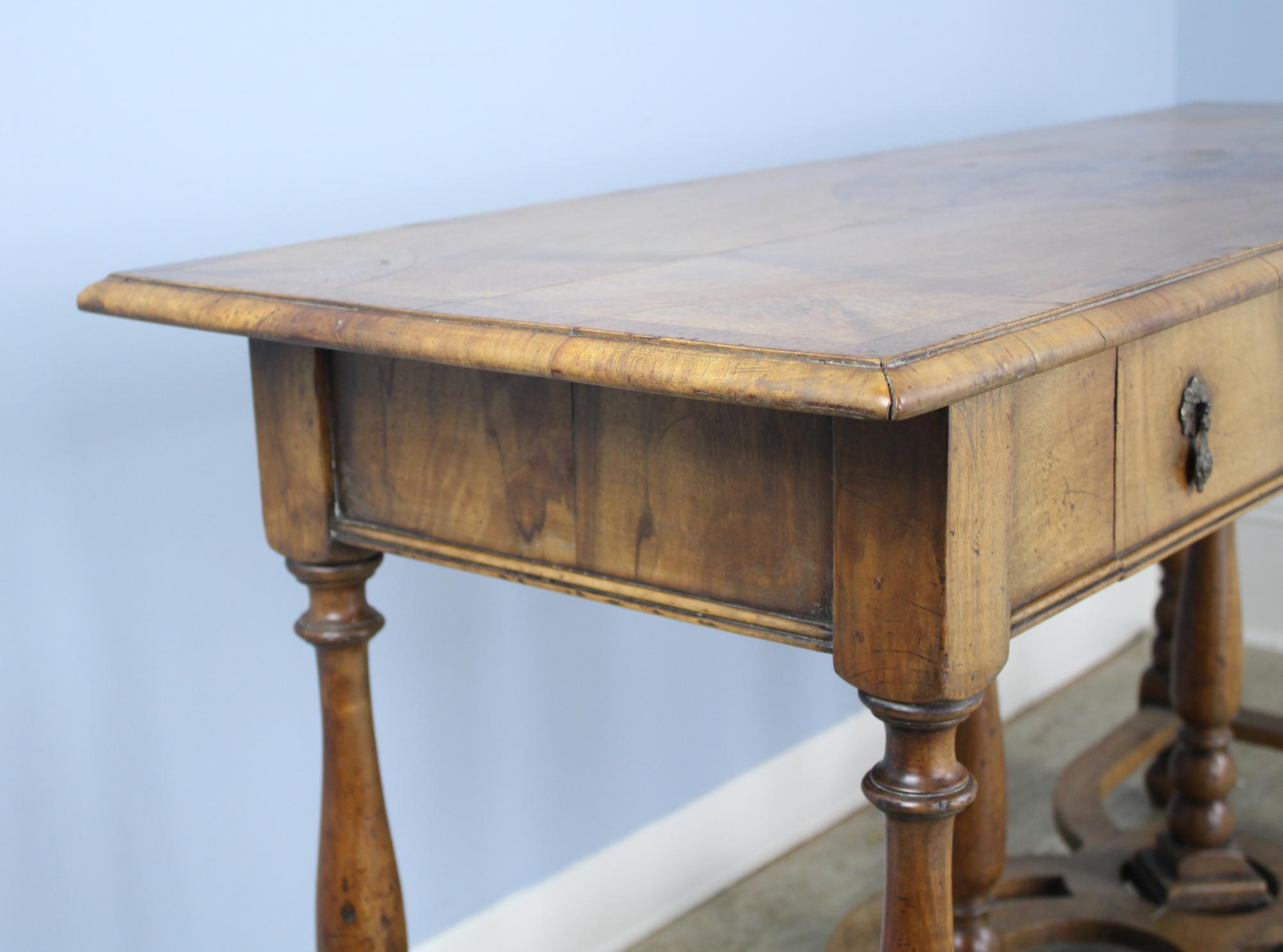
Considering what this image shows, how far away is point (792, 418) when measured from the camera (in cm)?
83

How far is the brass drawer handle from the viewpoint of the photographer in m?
0.98

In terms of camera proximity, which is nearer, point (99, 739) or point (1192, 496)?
point (1192, 496)

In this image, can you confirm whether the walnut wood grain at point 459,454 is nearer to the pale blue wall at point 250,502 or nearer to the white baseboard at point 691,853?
the pale blue wall at point 250,502

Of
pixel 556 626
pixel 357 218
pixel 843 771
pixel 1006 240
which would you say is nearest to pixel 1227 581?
pixel 843 771

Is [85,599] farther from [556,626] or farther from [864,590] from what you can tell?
[864,590]

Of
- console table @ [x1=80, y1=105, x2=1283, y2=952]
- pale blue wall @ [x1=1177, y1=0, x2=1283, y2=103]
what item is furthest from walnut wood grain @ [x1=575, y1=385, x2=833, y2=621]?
pale blue wall @ [x1=1177, y1=0, x2=1283, y2=103]

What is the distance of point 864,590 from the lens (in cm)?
81

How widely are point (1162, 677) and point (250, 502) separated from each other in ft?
4.54

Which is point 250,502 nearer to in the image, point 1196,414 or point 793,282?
point 793,282

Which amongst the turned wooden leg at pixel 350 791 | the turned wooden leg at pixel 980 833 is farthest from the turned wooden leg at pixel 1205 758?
the turned wooden leg at pixel 350 791

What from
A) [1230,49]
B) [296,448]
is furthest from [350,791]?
[1230,49]

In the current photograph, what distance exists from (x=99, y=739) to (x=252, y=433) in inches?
11.9

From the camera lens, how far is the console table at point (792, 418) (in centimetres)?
77

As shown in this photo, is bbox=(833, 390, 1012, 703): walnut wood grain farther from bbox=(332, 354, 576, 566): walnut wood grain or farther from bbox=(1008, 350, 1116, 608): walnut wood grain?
bbox=(332, 354, 576, 566): walnut wood grain
